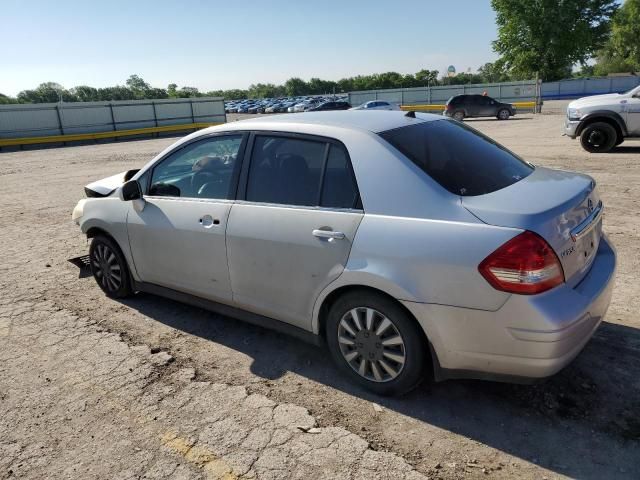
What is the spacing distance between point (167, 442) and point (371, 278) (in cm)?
148

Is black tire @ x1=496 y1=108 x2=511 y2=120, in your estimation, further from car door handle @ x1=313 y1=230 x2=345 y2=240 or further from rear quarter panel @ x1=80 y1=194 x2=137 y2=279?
car door handle @ x1=313 y1=230 x2=345 y2=240

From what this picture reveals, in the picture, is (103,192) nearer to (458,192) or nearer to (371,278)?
(371,278)

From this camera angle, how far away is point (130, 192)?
13.6 feet

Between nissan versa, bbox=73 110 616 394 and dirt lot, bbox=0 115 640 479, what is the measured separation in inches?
12.4

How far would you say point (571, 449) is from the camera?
2559mm

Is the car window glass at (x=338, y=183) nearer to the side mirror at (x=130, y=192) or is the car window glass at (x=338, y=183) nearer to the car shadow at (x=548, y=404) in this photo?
the car shadow at (x=548, y=404)

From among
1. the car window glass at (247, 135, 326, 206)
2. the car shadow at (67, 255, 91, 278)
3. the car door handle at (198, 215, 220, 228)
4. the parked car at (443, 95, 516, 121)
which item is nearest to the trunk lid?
the car window glass at (247, 135, 326, 206)

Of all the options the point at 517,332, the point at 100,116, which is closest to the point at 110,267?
the point at 517,332

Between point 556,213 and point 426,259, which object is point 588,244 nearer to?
point 556,213

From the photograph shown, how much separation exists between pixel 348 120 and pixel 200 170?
4.36 feet

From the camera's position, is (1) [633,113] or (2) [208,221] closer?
(2) [208,221]

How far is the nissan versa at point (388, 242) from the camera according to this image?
8.27 ft

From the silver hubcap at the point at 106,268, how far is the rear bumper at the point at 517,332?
3126 mm

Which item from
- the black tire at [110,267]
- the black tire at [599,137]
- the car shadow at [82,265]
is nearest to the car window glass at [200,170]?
the black tire at [110,267]
